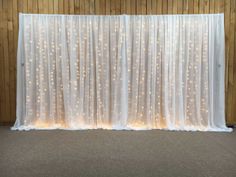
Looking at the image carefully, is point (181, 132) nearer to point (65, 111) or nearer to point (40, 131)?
point (65, 111)

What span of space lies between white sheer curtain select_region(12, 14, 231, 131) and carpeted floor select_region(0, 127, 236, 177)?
358 mm

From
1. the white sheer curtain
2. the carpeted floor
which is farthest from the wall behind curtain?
the carpeted floor

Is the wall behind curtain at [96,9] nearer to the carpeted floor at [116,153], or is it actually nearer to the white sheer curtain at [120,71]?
the white sheer curtain at [120,71]

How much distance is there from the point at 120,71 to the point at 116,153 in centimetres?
165

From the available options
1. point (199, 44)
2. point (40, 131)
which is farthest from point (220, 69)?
point (40, 131)

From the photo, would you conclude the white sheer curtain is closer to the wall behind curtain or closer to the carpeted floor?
the wall behind curtain

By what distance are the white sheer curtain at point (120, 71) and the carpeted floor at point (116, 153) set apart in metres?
0.36

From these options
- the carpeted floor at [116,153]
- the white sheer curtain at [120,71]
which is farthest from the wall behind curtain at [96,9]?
the carpeted floor at [116,153]

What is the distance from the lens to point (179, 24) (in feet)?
16.6

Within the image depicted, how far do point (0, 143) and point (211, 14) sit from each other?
382 centimetres

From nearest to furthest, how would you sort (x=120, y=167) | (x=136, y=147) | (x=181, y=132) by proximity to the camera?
1. (x=120, y=167)
2. (x=136, y=147)
3. (x=181, y=132)

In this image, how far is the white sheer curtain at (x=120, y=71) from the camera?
16.5 ft

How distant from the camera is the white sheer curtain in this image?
5.04 metres

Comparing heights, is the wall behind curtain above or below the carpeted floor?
above
